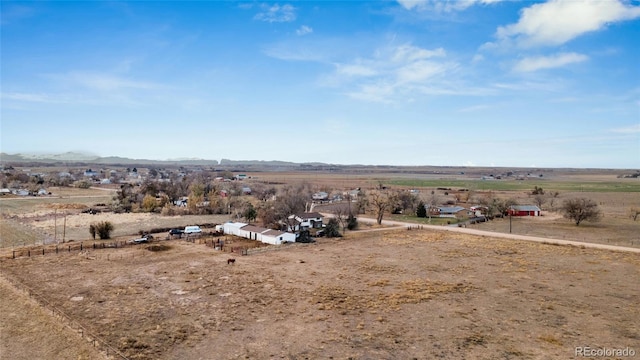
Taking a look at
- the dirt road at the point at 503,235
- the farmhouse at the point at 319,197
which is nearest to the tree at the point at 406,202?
the dirt road at the point at 503,235

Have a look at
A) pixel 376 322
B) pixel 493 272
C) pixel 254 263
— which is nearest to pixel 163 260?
pixel 254 263

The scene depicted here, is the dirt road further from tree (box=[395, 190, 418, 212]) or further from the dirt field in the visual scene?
tree (box=[395, 190, 418, 212])

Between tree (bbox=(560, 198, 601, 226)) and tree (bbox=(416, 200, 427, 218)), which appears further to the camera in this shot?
tree (bbox=(416, 200, 427, 218))

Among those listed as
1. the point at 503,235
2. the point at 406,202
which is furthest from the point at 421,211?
the point at 503,235

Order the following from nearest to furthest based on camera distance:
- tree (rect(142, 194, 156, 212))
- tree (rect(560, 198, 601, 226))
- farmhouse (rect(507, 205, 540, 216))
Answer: tree (rect(560, 198, 601, 226))
farmhouse (rect(507, 205, 540, 216))
tree (rect(142, 194, 156, 212))

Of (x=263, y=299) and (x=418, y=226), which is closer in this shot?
(x=263, y=299)

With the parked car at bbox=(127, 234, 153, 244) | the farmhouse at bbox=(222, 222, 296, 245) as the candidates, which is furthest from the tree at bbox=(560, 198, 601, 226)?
the parked car at bbox=(127, 234, 153, 244)

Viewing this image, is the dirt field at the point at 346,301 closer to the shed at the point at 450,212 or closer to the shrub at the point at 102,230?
the shrub at the point at 102,230

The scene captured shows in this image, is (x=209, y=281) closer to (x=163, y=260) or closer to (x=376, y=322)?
(x=163, y=260)
